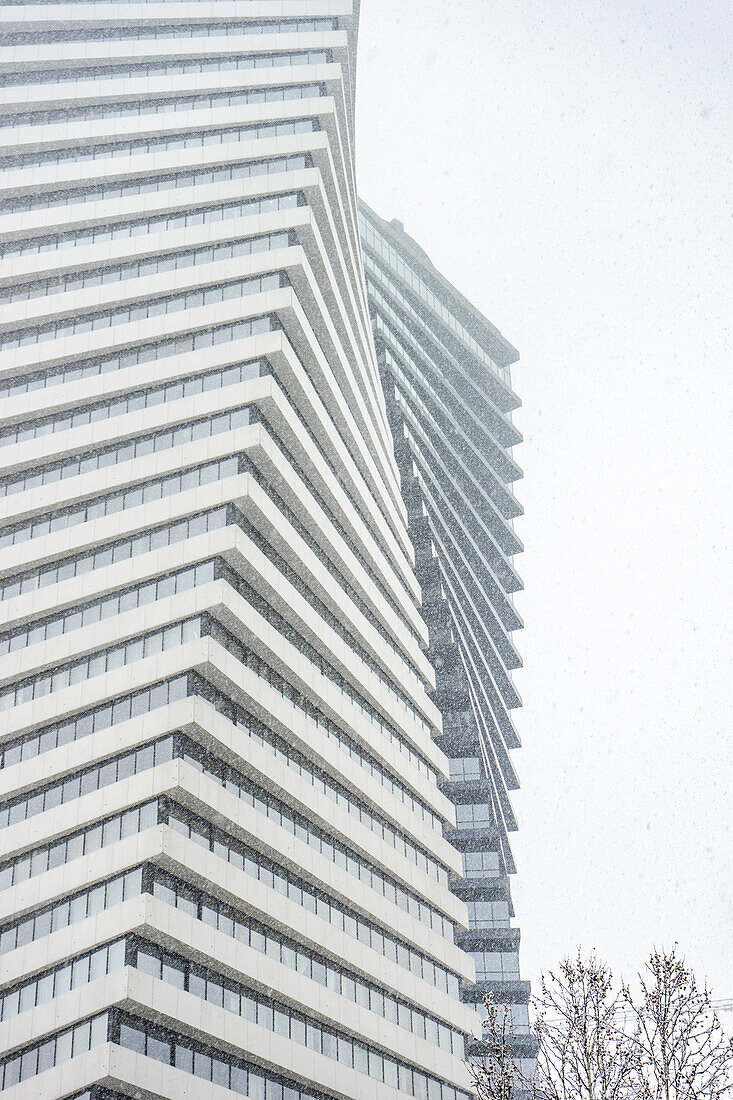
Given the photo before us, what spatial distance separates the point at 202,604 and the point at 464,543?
6982 centimetres

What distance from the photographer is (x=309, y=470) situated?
207 ft

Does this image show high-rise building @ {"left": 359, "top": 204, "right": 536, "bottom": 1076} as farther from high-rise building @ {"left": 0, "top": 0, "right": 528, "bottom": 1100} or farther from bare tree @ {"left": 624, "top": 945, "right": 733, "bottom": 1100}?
bare tree @ {"left": 624, "top": 945, "right": 733, "bottom": 1100}

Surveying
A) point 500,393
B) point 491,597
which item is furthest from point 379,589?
point 500,393

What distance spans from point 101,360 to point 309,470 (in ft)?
36.0

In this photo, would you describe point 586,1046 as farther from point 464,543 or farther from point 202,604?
point 464,543

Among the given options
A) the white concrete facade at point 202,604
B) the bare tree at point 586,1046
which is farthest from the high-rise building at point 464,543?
the bare tree at point 586,1046

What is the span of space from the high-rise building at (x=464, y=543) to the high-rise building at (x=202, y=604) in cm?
3377

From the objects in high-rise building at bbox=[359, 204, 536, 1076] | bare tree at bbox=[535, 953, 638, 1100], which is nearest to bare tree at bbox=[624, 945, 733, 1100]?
bare tree at bbox=[535, 953, 638, 1100]

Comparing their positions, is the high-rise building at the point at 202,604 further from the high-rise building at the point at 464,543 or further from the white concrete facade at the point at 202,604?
the high-rise building at the point at 464,543

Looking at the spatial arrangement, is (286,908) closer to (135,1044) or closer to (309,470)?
(135,1044)

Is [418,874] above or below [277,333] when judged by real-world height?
below

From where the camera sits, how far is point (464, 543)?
4685 inches

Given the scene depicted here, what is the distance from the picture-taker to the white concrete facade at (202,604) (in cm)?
4581

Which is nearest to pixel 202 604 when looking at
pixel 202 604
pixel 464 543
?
pixel 202 604
